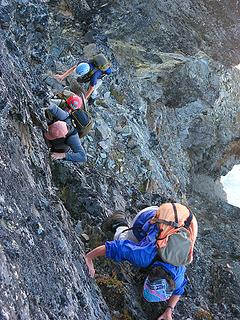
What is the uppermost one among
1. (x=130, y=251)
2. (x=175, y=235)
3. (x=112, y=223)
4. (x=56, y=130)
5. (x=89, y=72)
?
(x=56, y=130)

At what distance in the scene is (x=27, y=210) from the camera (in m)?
6.30

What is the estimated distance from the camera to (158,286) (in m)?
8.35

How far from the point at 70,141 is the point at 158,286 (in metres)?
4.96

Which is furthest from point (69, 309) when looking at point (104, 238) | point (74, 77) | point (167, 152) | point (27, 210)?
point (167, 152)

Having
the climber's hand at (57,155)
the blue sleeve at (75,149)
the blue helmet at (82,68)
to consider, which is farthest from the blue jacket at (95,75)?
the climber's hand at (57,155)

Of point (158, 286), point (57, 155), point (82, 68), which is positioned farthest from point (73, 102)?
point (158, 286)

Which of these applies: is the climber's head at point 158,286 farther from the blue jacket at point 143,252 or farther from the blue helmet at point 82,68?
the blue helmet at point 82,68

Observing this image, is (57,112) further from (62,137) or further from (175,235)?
(175,235)

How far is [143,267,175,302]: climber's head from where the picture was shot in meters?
8.10

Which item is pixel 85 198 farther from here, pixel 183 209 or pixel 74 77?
pixel 74 77

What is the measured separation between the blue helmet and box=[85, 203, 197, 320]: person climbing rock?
29.7 ft

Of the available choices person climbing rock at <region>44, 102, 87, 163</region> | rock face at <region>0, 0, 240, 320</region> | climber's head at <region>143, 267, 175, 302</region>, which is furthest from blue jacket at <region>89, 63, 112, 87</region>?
climber's head at <region>143, 267, 175, 302</region>

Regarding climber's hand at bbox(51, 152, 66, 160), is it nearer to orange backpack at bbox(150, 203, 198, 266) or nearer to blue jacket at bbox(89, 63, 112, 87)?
orange backpack at bbox(150, 203, 198, 266)

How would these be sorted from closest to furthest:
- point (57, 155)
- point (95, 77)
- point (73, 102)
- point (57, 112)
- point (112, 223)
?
1. point (112, 223)
2. point (57, 155)
3. point (57, 112)
4. point (73, 102)
5. point (95, 77)
